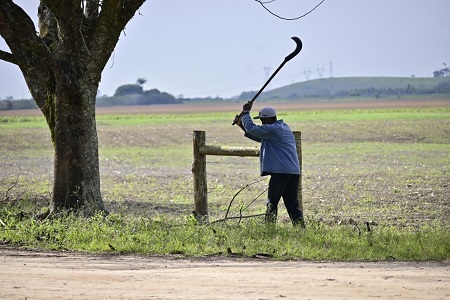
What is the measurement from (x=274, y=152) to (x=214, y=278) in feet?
13.2

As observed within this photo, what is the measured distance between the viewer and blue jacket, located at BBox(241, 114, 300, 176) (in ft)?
43.2

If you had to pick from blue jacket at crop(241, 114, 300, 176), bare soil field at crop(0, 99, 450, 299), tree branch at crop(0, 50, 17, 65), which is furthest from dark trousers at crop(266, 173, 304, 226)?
tree branch at crop(0, 50, 17, 65)

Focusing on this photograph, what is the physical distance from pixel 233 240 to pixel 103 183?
1116 cm

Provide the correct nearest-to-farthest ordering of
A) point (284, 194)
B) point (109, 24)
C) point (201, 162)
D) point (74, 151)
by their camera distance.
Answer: point (284, 194) → point (109, 24) → point (74, 151) → point (201, 162)

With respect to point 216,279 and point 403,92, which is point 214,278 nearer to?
point 216,279

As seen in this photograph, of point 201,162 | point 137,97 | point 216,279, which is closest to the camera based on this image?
point 216,279

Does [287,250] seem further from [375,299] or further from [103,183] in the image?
[103,183]

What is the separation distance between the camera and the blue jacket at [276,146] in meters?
13.2

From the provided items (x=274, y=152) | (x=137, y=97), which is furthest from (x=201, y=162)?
(x=137, y=97)

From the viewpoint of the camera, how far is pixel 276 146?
523 inches

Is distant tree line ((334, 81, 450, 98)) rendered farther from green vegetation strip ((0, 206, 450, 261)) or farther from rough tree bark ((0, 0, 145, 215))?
green vegetation strip ((0, 206, 450, 261))

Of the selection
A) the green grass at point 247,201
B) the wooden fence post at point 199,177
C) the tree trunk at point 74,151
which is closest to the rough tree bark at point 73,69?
the tree trunk at point 74,151

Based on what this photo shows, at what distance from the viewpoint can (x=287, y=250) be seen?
11.8 metres

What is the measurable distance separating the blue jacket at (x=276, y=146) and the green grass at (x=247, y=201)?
0.77 metres
